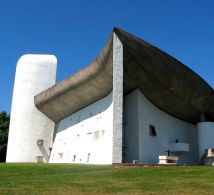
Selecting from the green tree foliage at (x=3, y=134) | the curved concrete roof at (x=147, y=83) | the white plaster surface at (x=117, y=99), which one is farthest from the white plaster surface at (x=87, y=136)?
the green tree foliage at (x=3, y=134)

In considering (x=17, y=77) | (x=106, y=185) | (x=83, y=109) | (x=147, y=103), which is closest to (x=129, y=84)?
(x=147, y=103)

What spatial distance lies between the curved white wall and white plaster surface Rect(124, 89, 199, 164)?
4.88ft

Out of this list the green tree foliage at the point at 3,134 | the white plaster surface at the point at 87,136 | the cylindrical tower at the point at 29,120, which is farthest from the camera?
the green tree foliage at the point at 3,134

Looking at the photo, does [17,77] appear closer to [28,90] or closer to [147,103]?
[28,90]

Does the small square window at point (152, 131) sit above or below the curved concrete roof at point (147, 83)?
below

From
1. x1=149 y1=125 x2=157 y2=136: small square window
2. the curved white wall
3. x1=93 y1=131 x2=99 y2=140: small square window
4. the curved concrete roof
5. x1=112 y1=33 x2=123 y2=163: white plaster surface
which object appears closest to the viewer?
x1=112 y1=33 x2=123 y2=163: white plaster surface

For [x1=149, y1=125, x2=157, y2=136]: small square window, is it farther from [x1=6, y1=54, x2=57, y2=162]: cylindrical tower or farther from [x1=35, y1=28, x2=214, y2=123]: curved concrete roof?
[x1=6, y1=54, x2=57, y2=162]: cylindrical tower

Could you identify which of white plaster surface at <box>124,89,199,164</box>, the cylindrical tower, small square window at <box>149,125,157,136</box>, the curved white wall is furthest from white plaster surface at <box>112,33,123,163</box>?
the cylindrical tower

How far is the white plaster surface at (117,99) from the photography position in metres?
17.0

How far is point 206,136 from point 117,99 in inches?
428

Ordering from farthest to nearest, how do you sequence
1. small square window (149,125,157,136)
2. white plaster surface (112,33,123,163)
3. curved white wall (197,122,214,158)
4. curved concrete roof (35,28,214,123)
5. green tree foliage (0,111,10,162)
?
green tree foliage (0,111,10,162), curved white wall (197,122,214,158), small square window (149,125,157,136), curved concrete roof (35,28,214,123), white plaster surface (112,33,123,163)

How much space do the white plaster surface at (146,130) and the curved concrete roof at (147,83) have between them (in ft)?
1.99

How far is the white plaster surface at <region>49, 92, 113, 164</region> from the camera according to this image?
2212 cm

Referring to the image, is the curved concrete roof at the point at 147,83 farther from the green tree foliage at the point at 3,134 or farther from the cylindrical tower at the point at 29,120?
the green tree foliage at the point at 3,134
